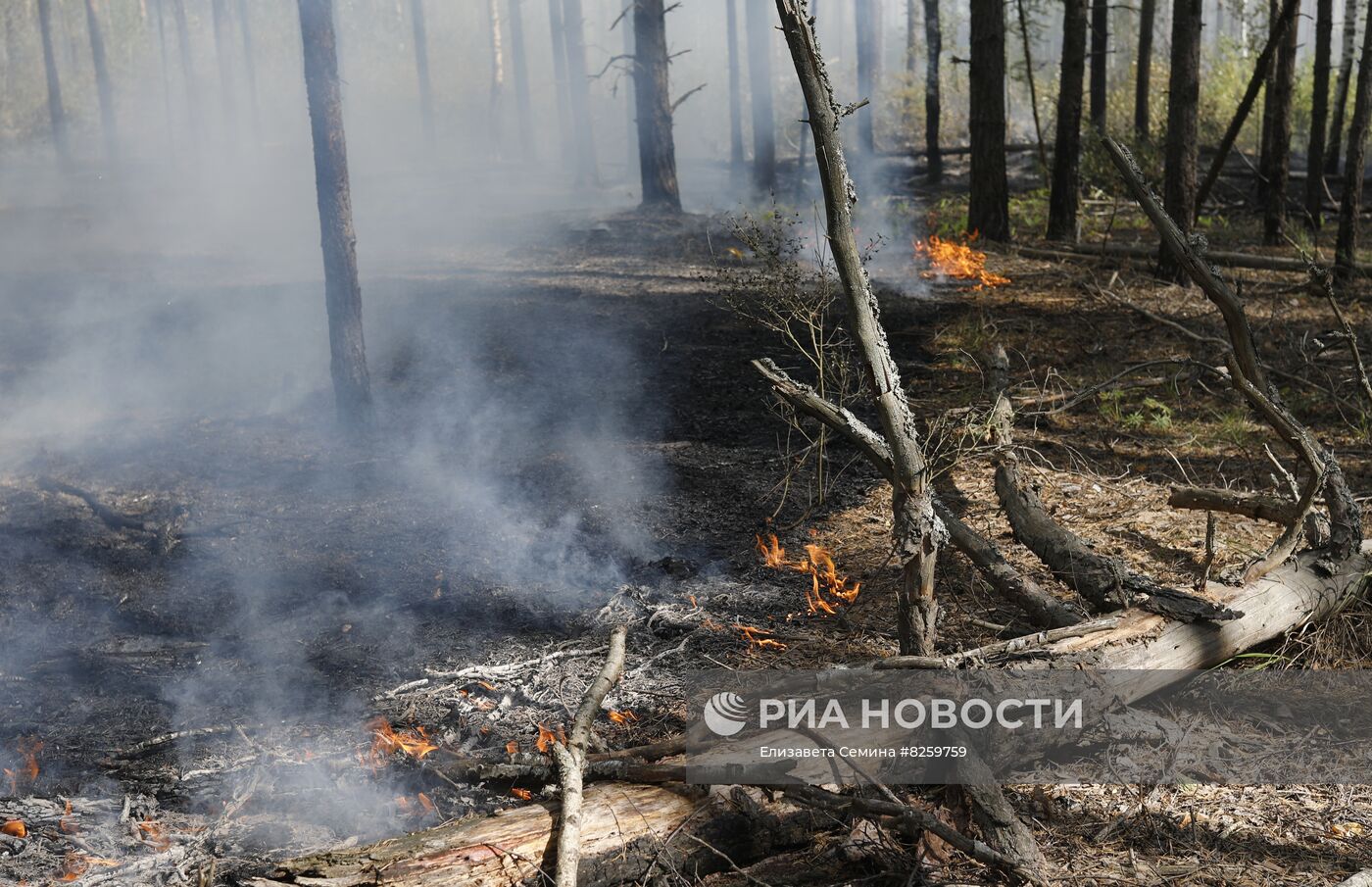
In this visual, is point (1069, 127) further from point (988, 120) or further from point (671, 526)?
point (671, 526)

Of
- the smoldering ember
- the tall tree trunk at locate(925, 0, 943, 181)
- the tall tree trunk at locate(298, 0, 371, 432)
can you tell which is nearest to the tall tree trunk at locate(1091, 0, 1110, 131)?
the tall tree trunk at locate(925, 0, 943, 181)

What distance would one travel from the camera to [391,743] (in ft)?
12.6

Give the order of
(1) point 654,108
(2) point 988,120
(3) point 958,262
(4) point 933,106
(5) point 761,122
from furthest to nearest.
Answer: (5) point 761,122
(4) point 933,106
(1) point 654,108
(2) point 988,120
(3) point 958,262

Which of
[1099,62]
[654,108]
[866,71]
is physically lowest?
[654,108]

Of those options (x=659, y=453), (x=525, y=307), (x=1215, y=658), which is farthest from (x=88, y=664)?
(x=525, y=307)

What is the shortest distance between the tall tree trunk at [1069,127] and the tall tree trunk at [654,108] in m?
5.58

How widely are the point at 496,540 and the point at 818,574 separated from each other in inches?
75.3

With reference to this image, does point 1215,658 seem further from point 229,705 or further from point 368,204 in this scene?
point 368,204

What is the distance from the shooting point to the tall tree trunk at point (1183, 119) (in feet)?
33.3

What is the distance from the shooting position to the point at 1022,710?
11.3 feet

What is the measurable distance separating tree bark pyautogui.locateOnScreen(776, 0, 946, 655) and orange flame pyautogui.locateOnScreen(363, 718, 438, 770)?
194cm

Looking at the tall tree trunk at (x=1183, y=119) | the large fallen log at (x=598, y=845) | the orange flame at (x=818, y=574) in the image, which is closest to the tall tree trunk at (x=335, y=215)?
the orange flame at (x=818, y=574)

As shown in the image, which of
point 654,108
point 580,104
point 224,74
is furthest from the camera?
point 224,74

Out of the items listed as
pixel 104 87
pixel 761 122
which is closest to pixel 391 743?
pixel 761 122
